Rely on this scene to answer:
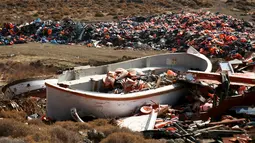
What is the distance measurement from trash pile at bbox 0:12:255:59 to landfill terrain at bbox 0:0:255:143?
6cm

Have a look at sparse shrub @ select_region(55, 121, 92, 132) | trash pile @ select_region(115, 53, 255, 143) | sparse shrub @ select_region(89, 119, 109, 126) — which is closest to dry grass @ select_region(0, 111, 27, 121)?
sparse shrub @ select_region(55, 121, 92, 132)

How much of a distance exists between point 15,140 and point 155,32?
58.5 ft

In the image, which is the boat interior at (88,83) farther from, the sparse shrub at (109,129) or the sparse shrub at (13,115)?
the sparse shrub at (109,129)

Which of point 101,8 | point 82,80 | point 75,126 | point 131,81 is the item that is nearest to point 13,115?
point 75,126

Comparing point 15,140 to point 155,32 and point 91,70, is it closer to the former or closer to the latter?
point 91,70

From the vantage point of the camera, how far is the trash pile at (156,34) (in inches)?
836

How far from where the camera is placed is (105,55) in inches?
826

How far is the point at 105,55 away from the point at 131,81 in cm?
999

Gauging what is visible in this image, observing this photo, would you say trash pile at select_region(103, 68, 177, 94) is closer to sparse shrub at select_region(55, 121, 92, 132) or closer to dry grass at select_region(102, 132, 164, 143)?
sparse shrub at select_region(55, 121, 92, 132)

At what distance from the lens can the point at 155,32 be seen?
960 inches

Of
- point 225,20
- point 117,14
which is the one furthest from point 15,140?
point 117,14

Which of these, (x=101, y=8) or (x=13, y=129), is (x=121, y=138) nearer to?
(x=13, y=129)

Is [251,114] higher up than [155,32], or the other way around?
[251,114]

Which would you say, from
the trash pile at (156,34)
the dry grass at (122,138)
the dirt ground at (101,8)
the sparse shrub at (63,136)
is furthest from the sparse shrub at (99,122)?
the dirt ground at (101,8)
